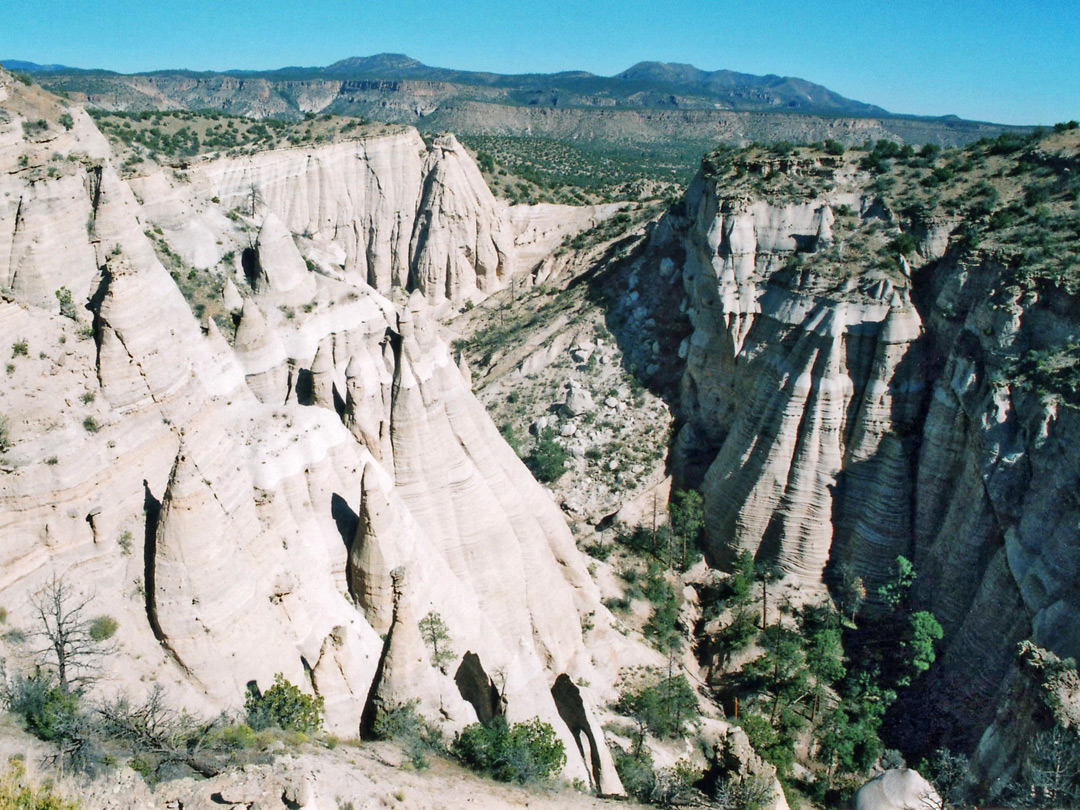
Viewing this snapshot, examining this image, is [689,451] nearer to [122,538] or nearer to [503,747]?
[503,747]

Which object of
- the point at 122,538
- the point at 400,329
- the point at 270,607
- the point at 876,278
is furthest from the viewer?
the point at 876,278

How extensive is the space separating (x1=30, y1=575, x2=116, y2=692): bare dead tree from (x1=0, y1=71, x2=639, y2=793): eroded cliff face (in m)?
0.28

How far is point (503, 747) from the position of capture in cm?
1395

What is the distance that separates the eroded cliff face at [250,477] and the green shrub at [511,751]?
985mm

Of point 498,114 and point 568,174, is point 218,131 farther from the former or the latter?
point 498,114

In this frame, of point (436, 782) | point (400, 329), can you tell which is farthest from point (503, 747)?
point (400, 329)

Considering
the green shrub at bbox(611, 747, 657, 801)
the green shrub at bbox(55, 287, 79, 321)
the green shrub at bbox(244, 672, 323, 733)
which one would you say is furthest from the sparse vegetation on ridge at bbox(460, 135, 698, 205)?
the green shrub at bbox(244, 672, 323, 733)

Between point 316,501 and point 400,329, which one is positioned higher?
point 400,329

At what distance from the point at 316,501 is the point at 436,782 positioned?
6.58 metres

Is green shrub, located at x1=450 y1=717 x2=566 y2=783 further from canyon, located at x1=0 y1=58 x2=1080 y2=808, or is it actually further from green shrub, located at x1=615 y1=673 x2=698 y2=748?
green shrub, located at x1=615 y1=673 x2=698 y2=748

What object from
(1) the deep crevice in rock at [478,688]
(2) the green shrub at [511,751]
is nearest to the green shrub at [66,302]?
(2) the green shrub at [511,751]

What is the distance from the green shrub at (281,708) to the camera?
39.6 feet

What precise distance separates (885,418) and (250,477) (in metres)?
22.4

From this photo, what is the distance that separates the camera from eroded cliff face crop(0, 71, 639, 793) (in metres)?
11.7
